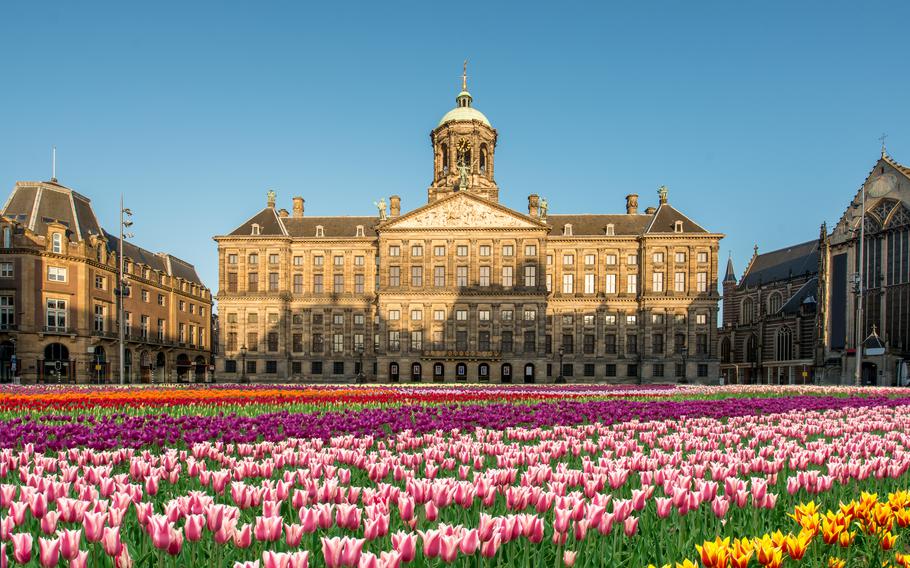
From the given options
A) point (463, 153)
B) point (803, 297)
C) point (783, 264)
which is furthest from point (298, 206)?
point (783, 264)

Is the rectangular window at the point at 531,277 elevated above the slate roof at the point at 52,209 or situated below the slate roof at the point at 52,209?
below

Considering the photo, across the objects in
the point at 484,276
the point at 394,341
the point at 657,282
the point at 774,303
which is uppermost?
the point at 484,276

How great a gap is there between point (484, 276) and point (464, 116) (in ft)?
62.9

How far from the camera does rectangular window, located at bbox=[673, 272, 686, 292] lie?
7106cm

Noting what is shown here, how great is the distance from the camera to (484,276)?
229 feet

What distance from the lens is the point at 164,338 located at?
7562 cm

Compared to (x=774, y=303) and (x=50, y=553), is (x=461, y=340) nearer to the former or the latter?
(x=774, y=303)

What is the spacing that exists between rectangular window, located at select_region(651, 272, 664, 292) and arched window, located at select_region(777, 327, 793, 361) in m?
27.6

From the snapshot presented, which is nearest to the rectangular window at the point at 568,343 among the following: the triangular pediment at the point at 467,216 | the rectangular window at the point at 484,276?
the rectangular window at the point at 484,276

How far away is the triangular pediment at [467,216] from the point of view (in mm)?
69125

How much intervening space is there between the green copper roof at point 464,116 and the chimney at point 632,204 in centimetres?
1826

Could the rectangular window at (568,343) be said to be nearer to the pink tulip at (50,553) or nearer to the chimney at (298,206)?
the chimney at (298,206)

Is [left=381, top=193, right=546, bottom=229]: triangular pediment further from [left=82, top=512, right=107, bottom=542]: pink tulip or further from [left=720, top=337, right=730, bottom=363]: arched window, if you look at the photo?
[left=82, top=512, right=107, bottom=542]: pink tulip

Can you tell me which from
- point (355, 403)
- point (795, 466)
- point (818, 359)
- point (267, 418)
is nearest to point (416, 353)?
point (818, 359)
